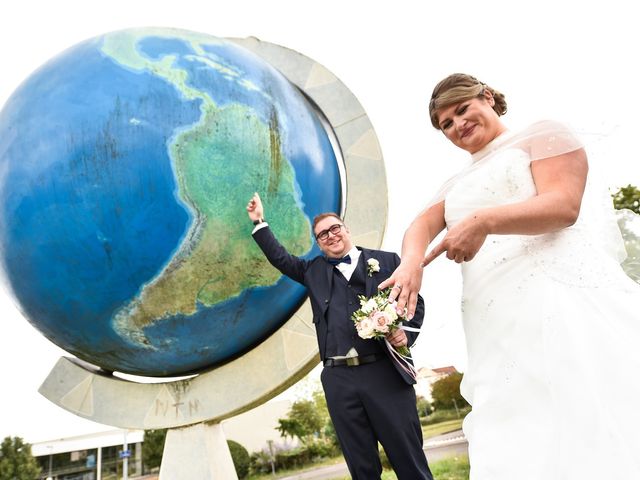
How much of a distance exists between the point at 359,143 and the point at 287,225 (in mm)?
1317

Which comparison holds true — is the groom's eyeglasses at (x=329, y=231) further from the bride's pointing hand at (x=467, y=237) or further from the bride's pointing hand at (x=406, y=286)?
the bride's pointing hand at (x=467, y=237)

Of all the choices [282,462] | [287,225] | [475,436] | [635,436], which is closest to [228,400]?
[287,225]

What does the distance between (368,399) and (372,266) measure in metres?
0.67

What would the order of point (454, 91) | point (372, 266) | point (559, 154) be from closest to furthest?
point (559, 154) → point (454, 91) → point (372, 266)

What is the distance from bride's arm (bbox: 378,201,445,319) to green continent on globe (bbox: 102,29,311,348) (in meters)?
1.81

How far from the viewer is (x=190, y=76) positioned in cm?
333

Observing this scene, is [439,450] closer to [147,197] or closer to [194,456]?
[194,456]

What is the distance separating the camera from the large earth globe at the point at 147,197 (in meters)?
3.06

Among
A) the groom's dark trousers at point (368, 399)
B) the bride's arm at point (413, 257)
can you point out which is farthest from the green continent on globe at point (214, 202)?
the bride's arm at point (413, 257)

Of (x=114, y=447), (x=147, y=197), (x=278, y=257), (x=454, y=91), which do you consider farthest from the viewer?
(x=114, y=447)

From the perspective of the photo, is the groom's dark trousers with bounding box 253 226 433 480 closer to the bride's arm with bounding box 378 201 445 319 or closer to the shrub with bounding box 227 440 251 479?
the bride's arm with bounding box 378 201 445 319

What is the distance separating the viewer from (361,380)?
2365 mm

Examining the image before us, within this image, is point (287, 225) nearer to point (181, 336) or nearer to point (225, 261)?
point (225, 261)

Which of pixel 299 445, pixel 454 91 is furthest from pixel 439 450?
pixel 299 445
